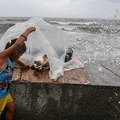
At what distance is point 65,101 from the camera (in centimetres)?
398

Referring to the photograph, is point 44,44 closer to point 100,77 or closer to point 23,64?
point 23,64

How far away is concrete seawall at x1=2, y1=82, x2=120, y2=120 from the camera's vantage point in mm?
3922

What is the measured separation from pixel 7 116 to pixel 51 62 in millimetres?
1171

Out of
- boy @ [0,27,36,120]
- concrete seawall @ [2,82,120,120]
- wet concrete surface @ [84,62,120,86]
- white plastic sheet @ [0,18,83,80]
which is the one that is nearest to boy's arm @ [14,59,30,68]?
white plastic sheet @ [0,18,83,80]

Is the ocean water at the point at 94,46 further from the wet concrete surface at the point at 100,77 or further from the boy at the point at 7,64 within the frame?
the boy at the point at 7,64

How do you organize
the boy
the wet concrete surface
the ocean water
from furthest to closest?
the ocean water
the wet concrete surface
the boy

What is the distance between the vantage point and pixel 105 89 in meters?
3.97

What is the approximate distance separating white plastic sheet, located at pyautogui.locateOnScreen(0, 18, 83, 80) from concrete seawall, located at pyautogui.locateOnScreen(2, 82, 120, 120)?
0.37m

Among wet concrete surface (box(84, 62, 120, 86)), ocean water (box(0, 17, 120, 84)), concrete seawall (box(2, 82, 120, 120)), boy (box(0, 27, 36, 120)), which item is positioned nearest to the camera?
boy (box(0, 27, 36, 120))

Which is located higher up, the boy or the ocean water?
the boy

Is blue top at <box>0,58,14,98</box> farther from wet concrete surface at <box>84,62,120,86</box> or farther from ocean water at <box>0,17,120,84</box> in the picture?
ocean water at <box>0,17,120,84</box>

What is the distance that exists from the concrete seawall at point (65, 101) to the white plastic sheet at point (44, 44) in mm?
374

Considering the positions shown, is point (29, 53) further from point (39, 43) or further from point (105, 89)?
point (105, 89)

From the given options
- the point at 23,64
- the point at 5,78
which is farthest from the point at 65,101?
the point at 5,78
